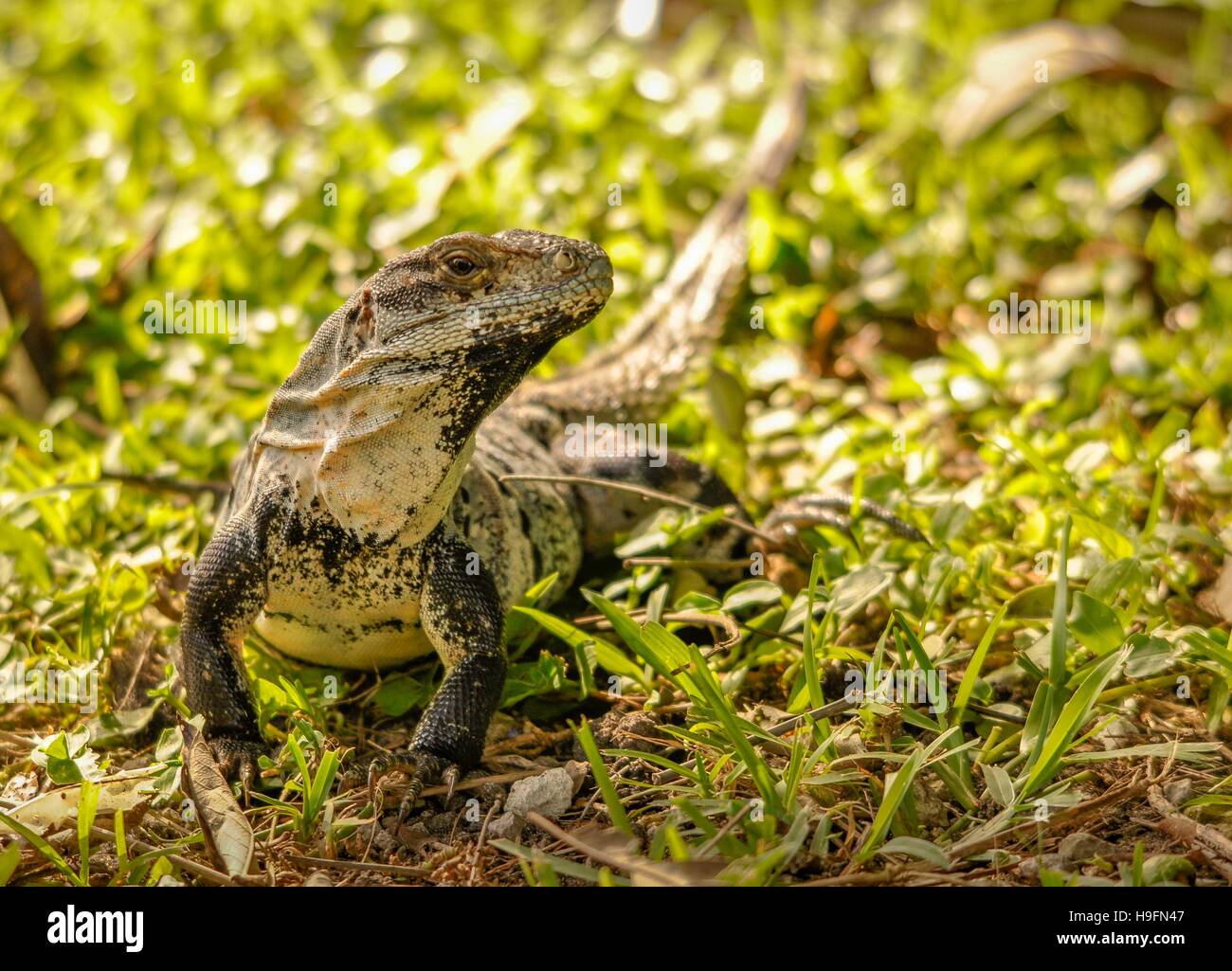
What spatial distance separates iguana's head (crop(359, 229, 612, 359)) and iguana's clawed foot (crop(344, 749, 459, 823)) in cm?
122

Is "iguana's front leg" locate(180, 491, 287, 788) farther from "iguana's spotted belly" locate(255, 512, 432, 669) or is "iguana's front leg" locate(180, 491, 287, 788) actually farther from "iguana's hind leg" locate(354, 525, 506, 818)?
"iguana's hind leg" locate(354, 525, 506, 818)

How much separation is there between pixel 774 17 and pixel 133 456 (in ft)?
20.7

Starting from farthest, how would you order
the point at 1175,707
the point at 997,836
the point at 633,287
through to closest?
the point at 633,287 → the point at 1175,707 → the point at 997,836

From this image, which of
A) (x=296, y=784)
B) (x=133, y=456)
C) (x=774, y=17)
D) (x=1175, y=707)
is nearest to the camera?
(x=296, y=784)

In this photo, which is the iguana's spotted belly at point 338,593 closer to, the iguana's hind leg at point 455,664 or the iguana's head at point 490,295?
the iguana's hind leg at point 455,664

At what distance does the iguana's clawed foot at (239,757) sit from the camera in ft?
12.8

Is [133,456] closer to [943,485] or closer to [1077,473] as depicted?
[943,485]

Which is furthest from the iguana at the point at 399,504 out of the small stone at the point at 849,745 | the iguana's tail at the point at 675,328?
the iguana's tail at the point at 675,328

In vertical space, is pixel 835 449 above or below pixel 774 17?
below

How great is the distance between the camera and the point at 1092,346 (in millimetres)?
6355

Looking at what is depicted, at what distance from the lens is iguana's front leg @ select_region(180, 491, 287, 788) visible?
4004 mm

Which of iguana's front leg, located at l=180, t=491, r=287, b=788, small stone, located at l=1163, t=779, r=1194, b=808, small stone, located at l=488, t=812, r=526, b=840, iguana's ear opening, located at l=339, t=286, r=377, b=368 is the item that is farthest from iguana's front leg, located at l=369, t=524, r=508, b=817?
small stone, located at l=1163, t=779, r=1194, b=808
